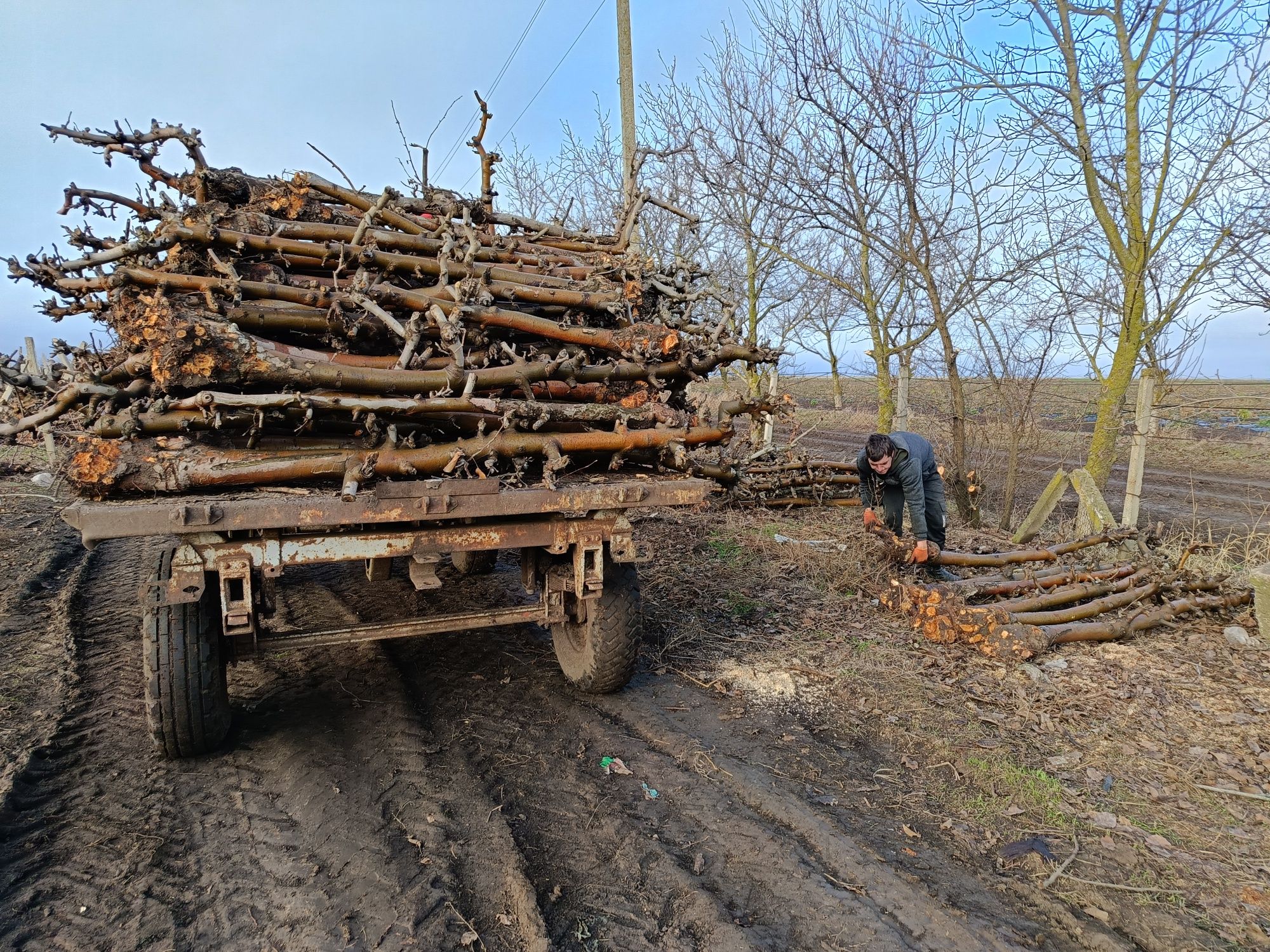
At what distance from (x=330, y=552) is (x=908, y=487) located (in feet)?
15.1

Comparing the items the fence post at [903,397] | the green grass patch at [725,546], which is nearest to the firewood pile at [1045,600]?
the green grass patch at [725,546]

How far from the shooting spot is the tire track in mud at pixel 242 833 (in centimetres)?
252

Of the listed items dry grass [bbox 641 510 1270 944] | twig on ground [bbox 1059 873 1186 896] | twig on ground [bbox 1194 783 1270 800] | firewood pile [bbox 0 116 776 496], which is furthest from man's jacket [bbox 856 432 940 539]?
twig on ground [bbox 1059 873 1186 896]

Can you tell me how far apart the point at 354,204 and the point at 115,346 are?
6.59 feet

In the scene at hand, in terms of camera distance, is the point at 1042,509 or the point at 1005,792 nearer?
the point at 1005,792

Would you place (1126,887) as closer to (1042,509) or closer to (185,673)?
(185,673)

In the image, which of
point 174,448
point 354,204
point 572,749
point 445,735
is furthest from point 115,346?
point 572,749

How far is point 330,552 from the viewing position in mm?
3461

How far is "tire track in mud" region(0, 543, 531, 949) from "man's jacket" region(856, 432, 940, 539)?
13.7 ft

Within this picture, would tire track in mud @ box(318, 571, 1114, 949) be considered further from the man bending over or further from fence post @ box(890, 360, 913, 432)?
fence post @ box(890, 360, 913, 432)

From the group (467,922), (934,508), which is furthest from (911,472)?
(467,922)

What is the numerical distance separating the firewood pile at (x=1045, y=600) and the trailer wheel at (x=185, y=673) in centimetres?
440

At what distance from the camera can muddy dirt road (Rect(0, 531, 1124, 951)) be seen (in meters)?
2.54

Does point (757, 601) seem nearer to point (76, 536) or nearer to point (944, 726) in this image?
point (944, 726)
